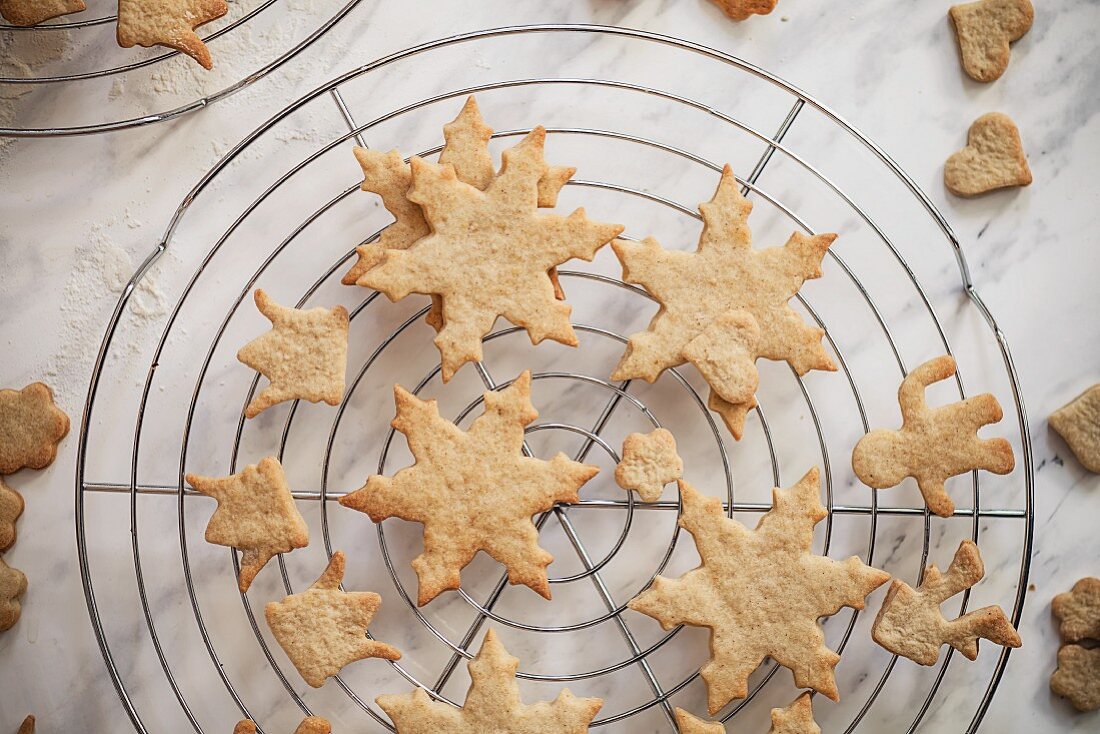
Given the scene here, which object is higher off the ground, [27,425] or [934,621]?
[27,425]

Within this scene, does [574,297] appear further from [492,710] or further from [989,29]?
[989,29]

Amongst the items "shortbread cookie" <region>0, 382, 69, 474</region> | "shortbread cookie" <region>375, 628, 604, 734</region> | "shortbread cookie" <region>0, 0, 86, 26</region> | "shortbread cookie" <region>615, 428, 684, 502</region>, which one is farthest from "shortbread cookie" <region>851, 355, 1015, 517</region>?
"shortbread cookie" <region>0, 0, 86, 26</region>

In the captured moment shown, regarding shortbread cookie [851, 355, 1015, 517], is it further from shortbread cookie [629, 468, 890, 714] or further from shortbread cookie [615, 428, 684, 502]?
shortbread cookie [615, 428, 684, 502]

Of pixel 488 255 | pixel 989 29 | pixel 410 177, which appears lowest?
pixel 488 255

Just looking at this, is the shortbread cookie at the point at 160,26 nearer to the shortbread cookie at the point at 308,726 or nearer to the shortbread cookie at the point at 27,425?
the shortbread cookie at the point at 27,425

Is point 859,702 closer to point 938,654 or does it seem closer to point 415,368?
point 938,654

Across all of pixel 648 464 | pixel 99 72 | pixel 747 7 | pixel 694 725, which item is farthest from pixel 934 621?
pixel 99 72
